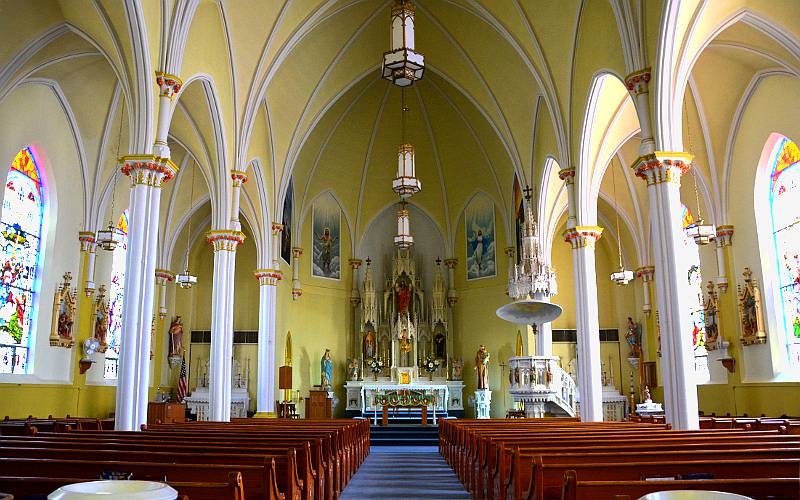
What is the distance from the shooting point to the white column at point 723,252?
18.9 meters

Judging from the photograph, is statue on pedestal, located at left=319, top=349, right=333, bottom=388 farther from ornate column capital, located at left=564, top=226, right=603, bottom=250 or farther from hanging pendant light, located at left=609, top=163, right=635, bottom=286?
ornate column capital, located at left=564, top=226, right=603, bottom=250

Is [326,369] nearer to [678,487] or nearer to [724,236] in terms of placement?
[724,236]

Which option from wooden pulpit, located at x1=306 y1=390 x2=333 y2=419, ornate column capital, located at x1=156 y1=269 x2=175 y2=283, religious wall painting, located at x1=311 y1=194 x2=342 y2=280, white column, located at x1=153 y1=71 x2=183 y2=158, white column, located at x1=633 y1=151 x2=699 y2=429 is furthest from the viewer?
religious wall painting, located at x1=311 y1=194 x2=342 y2=280

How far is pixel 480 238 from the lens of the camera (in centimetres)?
2853

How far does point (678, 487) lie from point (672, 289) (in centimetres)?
769

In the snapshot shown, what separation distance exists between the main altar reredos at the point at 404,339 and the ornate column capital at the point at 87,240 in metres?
11.1

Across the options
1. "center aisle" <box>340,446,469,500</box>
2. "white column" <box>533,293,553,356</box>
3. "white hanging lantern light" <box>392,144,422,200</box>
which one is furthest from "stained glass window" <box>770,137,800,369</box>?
"white hanging lantern light" <box>392,144,422,200</box>

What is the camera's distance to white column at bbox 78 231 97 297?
63.3 feet

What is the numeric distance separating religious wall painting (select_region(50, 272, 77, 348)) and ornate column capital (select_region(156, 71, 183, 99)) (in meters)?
8.07

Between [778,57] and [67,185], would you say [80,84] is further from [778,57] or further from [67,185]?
[778,57]

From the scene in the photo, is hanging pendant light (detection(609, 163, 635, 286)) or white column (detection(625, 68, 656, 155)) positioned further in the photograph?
hanging pendant light (detection(609, 163, 635, 286))

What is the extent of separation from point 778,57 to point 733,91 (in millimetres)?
2581

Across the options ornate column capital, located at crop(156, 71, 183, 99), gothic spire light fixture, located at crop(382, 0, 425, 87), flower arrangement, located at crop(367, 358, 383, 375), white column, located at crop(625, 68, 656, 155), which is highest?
gothic spire light fixture, located at crop(382, 0, 425, 87)

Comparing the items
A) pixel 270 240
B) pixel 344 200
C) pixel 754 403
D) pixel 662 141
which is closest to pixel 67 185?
pixel 270 240
